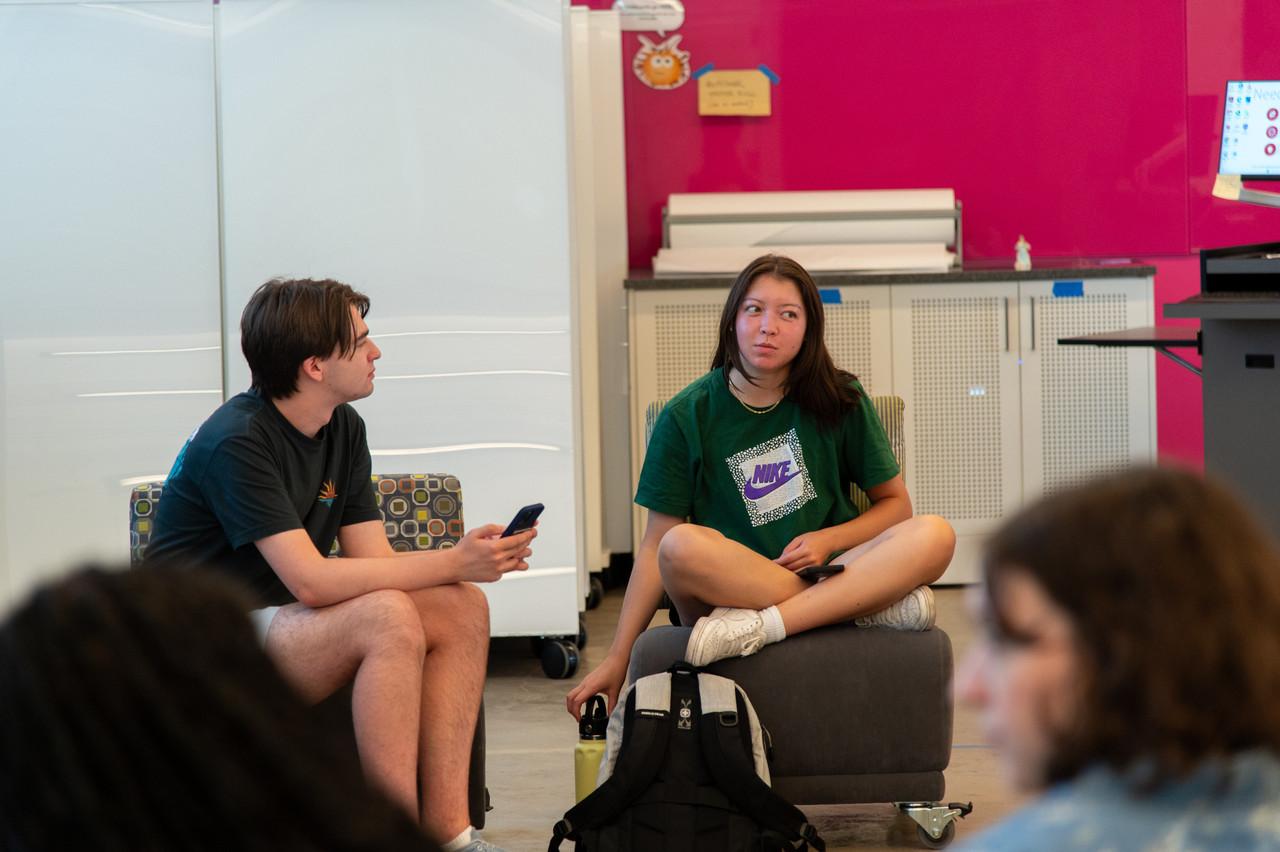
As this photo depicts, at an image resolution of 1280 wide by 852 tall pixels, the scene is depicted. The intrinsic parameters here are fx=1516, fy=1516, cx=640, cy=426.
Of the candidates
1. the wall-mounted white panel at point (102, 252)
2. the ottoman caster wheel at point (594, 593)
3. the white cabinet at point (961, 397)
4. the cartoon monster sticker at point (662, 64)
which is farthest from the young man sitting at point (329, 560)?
the cartoon monster sticker at point (662, 64)

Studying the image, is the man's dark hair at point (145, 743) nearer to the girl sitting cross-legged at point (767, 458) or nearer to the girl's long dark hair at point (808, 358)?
the girl sitting cross-legged at point (767, 458)

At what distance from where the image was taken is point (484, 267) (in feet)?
13.4

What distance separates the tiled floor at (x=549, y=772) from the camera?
9.58 feet

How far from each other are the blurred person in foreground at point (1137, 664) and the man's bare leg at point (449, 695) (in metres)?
1.78

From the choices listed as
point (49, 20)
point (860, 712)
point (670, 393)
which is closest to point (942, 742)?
point (860, 712)

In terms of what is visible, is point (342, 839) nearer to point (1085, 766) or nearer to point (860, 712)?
point (1085, 766)

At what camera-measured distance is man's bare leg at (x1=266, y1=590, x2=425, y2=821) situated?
2.41 m

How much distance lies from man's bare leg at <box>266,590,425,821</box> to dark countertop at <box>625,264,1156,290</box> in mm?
2756

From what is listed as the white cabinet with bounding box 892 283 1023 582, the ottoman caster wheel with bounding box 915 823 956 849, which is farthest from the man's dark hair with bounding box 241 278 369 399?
the white cabinet with bounding box 892 283 1023 582

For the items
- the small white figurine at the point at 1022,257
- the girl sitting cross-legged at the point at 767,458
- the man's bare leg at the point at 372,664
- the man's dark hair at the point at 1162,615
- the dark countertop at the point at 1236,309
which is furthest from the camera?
the small white figurine at the point at 1022,257

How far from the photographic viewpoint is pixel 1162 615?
76 centimetres

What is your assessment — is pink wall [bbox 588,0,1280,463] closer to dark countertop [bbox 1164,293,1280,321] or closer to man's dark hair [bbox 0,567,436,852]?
dark countertop [bbox 1164,293,1280,321]

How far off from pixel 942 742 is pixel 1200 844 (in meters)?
1.96

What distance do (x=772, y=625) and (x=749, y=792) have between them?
307 mm
